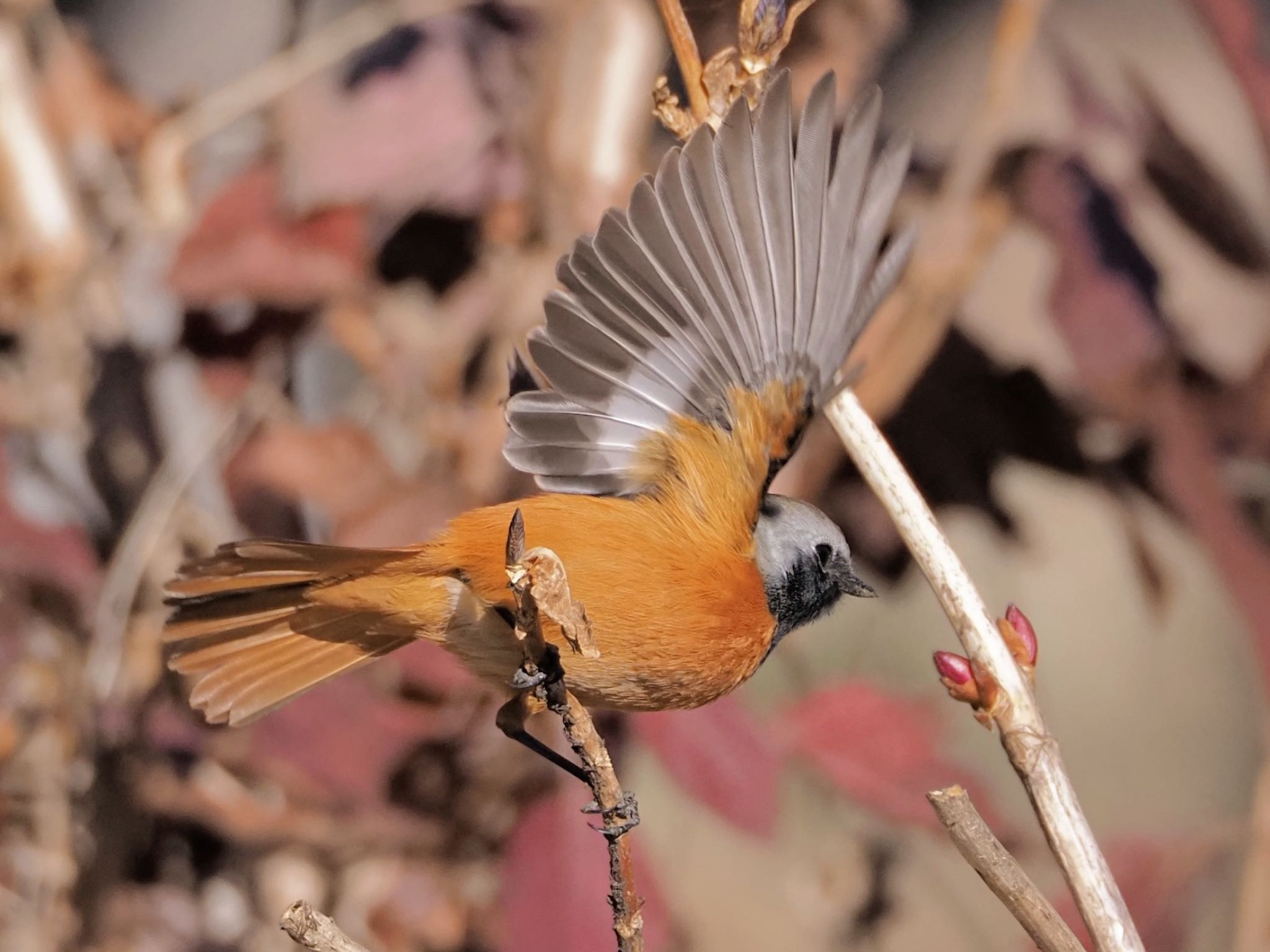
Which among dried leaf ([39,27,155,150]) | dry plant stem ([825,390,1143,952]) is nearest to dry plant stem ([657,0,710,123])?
dry plant stem ([825,390,1143,952])

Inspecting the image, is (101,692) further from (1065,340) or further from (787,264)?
(1065,340)

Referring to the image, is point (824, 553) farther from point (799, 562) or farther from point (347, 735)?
point (347, 735)

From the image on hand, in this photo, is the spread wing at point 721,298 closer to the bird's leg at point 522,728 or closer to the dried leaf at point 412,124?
the bird's leg at point 522,728

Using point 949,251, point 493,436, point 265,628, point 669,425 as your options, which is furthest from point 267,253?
point 949,251

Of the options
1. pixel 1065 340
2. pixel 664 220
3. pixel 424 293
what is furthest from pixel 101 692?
pixel 1065 340

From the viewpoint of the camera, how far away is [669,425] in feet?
4.79

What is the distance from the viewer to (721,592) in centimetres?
146

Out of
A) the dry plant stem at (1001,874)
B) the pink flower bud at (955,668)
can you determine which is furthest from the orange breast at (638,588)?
the dry plant stem at (1001,874)

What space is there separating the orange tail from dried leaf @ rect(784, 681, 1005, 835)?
2.05 ft

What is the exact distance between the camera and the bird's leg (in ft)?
5.06

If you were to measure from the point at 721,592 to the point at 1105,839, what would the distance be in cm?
100

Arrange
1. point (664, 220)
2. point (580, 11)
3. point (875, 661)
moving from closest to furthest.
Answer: point (664, 220) < point (580, 11) < point (875, 661)

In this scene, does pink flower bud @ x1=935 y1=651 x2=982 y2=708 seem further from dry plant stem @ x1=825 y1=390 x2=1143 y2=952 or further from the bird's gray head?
the bird's gray head

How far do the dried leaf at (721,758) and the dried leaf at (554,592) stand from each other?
745 millimetres
